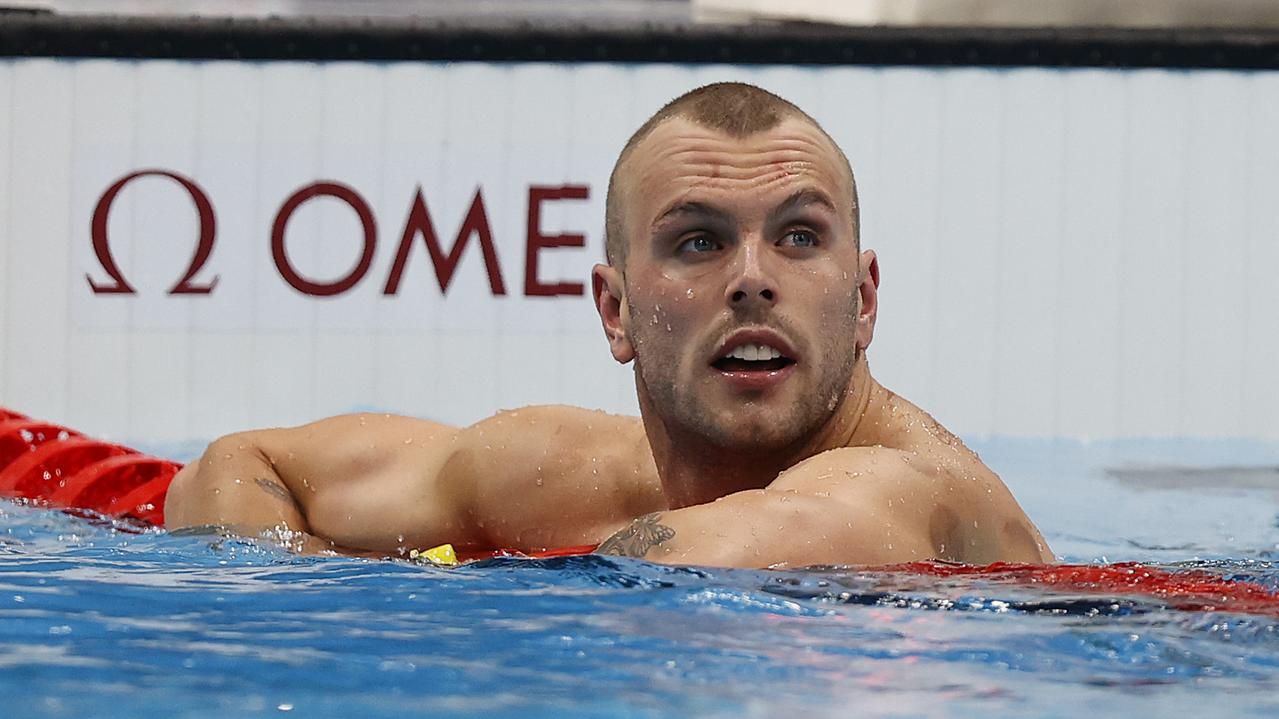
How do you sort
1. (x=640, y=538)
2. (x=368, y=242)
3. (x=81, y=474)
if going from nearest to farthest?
(x=640, y=538) → (x=81, y=474) → (x=368, y=242)

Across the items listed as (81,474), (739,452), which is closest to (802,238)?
(739,452)

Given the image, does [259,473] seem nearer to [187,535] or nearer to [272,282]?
[187,535]

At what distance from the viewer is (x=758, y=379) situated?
7.83ft

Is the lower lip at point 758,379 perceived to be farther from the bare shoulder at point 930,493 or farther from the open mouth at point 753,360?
the bare shoulder at point 930,493

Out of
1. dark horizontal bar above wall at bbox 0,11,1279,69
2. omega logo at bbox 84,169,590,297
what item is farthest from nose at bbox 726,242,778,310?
dark horizontal bar above wall at bbox 0,11,1279,69

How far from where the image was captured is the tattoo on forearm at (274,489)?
11.5ft

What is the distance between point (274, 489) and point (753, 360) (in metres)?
1.46

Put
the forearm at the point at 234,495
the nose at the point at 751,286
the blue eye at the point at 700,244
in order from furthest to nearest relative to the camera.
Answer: the forearm at the point at 234,495 < the blue eye at the point at 700,244 < the nose at the point at 751,286

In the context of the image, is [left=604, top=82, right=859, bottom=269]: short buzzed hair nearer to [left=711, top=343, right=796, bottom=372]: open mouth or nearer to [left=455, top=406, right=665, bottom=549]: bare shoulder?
[left=711, top=343, right=796, bottom=372]: open mouth

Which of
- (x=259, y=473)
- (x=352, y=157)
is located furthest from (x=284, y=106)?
(x=259, y=473)

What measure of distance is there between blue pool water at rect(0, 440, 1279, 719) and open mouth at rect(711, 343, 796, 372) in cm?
34

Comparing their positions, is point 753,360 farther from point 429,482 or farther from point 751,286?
point 429,482

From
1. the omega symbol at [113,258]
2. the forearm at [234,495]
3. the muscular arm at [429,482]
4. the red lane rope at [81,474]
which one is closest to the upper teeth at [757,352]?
the muscular arm at [429,482]

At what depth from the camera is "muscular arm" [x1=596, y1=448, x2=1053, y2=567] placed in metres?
2.19
